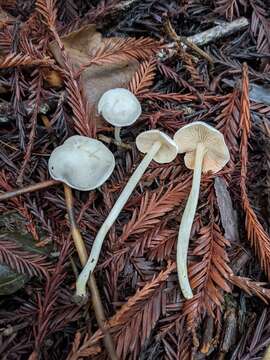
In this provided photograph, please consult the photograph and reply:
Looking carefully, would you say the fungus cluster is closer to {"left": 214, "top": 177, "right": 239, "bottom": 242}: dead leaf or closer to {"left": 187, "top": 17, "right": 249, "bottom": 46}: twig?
{"left": 214, "top": 177, "right": 239, "bottom": 242}: dead leaf

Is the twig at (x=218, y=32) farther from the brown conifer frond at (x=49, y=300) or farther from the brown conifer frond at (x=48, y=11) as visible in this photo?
the brown conifer frond at (x=49, y=300)

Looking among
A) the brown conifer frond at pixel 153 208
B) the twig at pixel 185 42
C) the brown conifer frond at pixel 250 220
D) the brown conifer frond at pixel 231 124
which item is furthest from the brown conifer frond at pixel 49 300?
the twig at pixel 185 42

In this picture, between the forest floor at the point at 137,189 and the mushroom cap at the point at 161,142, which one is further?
the mushroom cap at the point at 161,142

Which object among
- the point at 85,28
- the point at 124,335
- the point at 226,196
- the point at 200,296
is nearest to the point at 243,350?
the point at 200,296

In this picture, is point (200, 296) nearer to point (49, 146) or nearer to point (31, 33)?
point (49, 146)

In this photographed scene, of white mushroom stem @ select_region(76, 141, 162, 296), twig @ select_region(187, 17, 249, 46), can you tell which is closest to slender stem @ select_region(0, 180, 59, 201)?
white mushroom stem @ select_region(76, 141, 162, 296)

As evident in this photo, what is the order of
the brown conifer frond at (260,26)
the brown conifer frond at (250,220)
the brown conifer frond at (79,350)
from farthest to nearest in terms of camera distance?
the brown conifer frond at (260,26) → the brown conifer frond at (250,220) → the brown conifer frond at (79,350)

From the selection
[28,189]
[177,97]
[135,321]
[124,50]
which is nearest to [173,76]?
[177,97]
